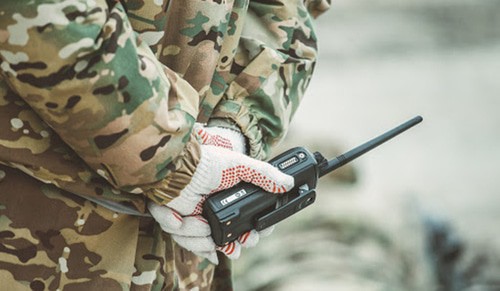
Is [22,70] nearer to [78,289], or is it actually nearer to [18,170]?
[18,170]

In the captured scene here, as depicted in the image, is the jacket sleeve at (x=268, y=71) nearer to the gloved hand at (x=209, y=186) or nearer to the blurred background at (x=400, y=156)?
the gloved hand at (x=209, y=186)

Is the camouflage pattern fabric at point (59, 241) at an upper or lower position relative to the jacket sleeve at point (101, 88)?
lower

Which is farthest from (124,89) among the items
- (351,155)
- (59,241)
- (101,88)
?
(351,155)

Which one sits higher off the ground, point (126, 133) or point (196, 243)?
point (126, 133)

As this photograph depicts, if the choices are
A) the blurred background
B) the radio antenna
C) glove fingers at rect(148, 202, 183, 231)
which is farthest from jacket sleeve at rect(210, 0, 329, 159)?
the blurred background

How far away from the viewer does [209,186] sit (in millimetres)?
1644

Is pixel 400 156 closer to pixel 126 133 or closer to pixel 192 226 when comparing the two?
pixel 192 226

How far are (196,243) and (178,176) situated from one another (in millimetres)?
153

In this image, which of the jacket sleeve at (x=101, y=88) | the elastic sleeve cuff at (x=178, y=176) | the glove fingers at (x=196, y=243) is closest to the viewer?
the jacket sleeve at (x=101, y=88)

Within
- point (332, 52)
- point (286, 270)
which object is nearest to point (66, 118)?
point (286, 270)

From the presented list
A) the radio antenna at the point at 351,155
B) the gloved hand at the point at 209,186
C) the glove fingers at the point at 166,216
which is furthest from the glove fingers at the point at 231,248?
the radio antenna at the point at 351,155

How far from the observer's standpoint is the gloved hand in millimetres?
1633

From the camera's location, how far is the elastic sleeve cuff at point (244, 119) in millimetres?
1798

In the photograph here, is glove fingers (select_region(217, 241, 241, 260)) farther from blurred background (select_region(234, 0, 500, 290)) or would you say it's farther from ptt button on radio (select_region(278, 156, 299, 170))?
blurred background (select_region(234, 0, 500, 290))
